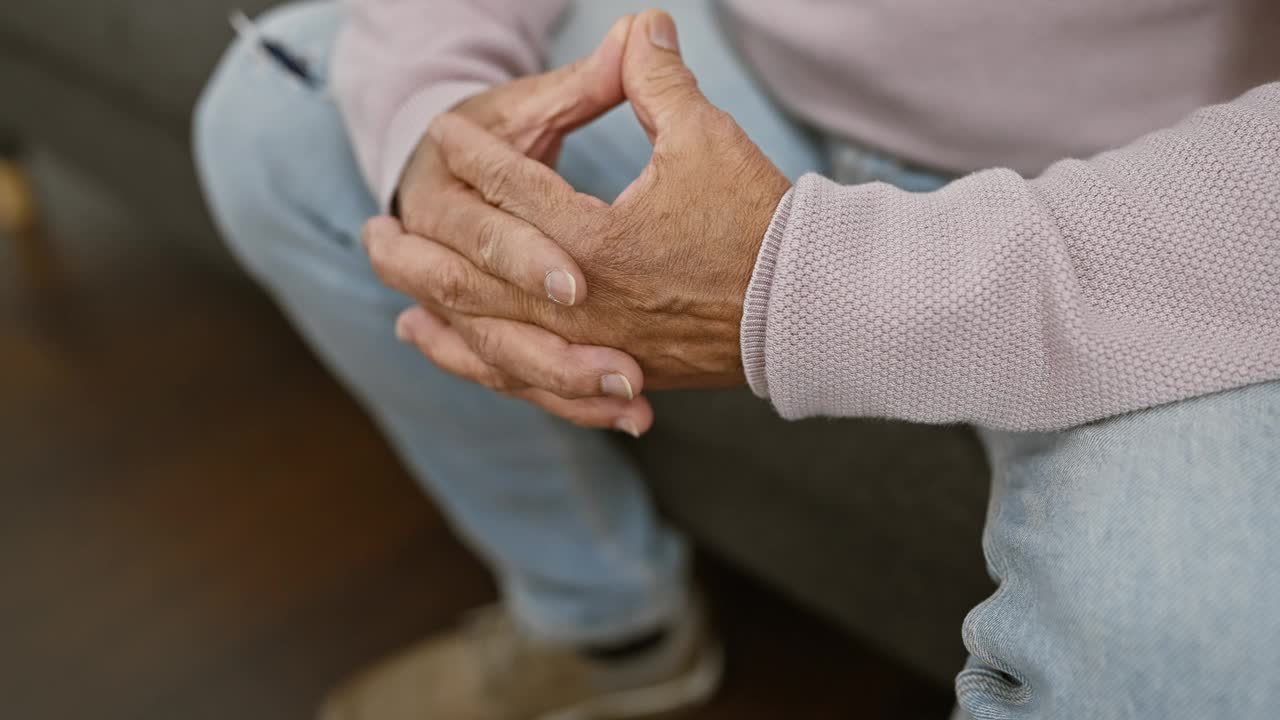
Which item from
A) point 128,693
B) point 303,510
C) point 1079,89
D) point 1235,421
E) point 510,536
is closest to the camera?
point 1235,421

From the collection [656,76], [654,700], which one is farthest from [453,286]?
[654,700]

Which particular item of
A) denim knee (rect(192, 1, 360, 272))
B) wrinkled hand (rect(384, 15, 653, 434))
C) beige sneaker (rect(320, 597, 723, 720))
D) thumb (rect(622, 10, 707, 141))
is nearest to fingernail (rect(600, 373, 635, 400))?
wrinkled hand (rect(384, 15, 653, 434))

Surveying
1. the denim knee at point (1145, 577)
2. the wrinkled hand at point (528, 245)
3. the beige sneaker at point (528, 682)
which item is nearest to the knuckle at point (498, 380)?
the wrinkled hand at point (528, 245)

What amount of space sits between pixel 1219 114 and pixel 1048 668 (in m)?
0.23

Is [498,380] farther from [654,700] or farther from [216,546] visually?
[216,546]

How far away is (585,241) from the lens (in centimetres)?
46

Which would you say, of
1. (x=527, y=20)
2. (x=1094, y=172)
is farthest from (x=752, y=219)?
(x=527, y=20)

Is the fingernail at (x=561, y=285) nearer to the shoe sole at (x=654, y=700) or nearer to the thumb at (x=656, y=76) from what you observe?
the thumb at (x=656, y=76)

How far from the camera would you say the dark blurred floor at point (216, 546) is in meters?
0.92

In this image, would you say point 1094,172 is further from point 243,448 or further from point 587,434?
point 243,448

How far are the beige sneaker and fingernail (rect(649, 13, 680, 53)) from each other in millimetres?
502

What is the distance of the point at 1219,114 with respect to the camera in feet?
1.34

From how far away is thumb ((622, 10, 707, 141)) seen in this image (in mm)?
478

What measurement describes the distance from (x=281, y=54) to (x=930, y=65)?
399mm
